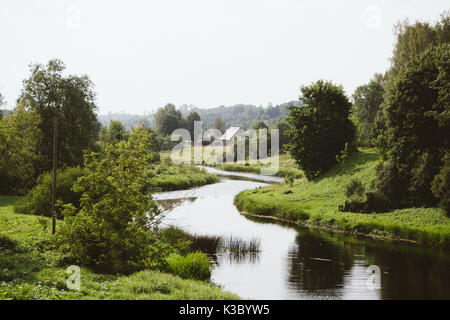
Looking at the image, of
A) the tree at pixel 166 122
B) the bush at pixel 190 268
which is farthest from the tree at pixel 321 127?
the tree at pixel 166 122

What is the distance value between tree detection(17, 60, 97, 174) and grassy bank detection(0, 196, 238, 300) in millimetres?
26717

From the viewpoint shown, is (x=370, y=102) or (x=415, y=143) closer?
(x=415, y=143)

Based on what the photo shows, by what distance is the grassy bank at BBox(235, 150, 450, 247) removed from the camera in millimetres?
28734

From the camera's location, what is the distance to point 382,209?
3381 cm

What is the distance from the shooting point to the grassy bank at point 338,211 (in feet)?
94.3

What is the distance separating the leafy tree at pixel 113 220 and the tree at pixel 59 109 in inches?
1074

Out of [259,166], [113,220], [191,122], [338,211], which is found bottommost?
[338,211]

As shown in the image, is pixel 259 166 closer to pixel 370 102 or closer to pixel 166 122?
pixel 370 102

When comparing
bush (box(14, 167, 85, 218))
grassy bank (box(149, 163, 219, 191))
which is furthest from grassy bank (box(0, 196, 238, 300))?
grassy bank (box(149, 163, 219, 191))

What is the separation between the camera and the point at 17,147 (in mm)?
32938

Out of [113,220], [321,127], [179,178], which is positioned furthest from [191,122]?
[113,220]

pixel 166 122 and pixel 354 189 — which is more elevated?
pixel 166 122

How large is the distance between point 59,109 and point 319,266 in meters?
32.6

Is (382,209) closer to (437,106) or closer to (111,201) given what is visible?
(437,106)
